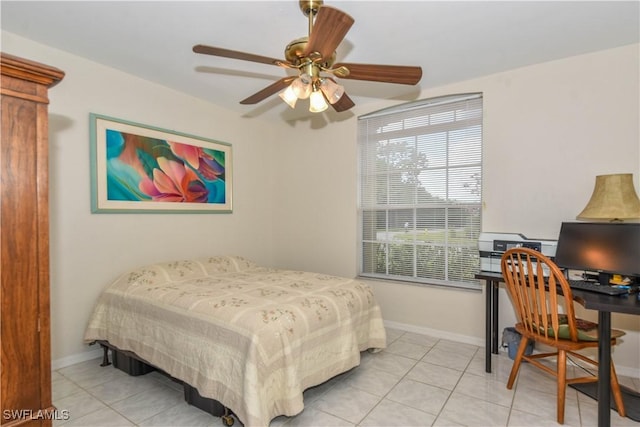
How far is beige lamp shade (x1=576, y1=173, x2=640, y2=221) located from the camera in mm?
2201

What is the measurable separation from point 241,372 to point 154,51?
7.88 ft

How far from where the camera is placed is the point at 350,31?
7.55 feet

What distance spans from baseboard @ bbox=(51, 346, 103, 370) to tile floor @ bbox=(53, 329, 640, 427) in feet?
0.16

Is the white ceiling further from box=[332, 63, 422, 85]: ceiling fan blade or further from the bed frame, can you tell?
the bed frame

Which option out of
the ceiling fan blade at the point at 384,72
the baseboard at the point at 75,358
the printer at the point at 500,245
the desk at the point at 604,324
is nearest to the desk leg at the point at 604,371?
the desk at the point at 604,324

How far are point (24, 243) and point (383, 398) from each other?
A: 6.88 feet

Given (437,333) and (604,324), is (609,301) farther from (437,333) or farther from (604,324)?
(437,333)

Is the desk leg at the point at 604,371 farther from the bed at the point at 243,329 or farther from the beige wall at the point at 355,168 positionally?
the bed at the point at 243,329

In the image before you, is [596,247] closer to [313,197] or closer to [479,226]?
[479,226]

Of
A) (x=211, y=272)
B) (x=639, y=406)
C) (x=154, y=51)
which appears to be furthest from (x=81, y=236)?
(x=639, y=406)

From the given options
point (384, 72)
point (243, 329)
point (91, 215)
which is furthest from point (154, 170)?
point (384, 72)

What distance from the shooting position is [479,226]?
317 cm

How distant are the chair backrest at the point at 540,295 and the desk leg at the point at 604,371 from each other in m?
0.15

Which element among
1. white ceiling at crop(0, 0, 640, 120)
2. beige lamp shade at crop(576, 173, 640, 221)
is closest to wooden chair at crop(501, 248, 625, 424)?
beige lamp shade at crop(576, 173, 640, 221)
